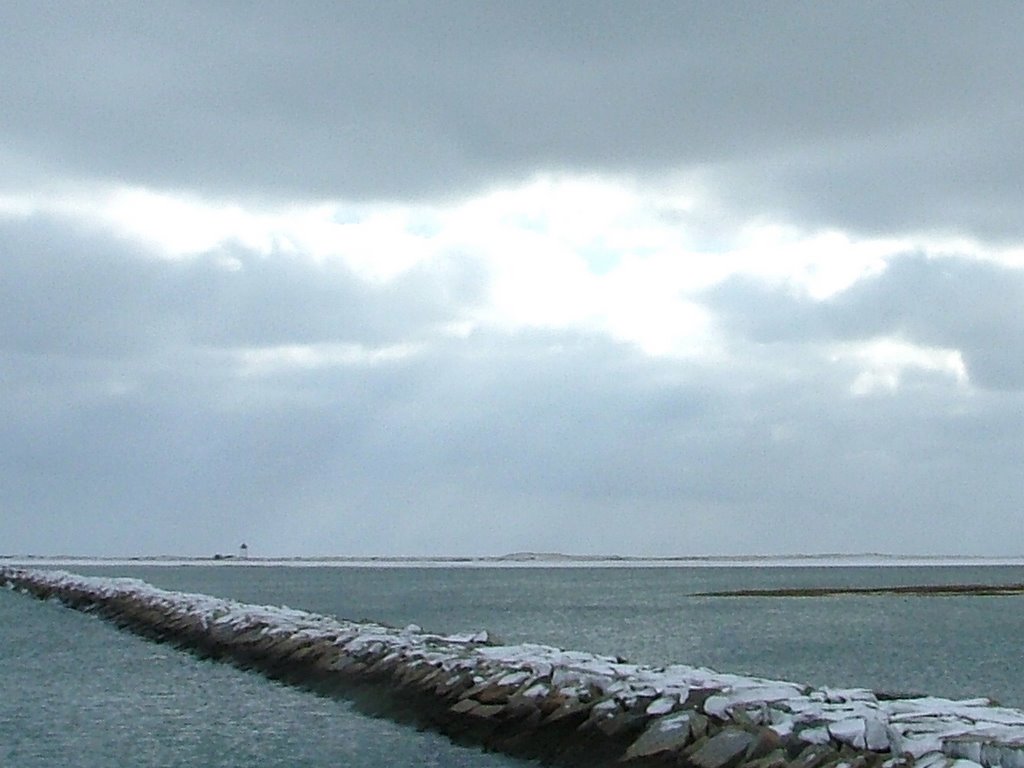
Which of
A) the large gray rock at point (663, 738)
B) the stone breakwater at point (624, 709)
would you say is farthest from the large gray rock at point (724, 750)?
the large gray rock at point (663, 738)

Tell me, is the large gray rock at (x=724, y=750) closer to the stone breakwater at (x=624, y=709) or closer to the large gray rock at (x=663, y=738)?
the stone breakwater at (x=624, y=709)

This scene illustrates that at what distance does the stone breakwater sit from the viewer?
1339 cm

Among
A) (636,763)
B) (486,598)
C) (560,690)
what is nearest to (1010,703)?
(560,690)

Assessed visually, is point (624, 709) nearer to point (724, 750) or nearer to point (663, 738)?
point (663, 738)

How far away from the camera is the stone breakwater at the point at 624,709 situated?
13.4m

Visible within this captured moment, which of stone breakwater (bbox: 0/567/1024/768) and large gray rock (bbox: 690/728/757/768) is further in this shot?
large gray rock (bbox: 690/728/757/768)

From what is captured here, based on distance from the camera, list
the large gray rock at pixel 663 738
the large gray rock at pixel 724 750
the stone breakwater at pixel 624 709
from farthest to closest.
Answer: the large gray rock at pixel 663 738 → the large gray rock at pixel 724 750 → the stone breakwater at pixel 624 709

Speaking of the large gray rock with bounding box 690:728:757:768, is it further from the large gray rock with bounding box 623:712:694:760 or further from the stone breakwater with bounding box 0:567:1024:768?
the large gray rock with bounding box 623:712:694:760

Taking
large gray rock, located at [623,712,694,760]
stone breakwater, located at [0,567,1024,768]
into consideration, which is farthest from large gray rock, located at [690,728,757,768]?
large gray rock, located at [623,712,694,760]

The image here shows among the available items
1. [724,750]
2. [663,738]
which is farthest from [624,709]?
[724,750]

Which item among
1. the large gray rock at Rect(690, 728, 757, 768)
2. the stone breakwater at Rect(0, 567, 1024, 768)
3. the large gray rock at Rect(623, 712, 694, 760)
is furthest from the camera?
the large gray rock at Rect(623, 712, 694, 760)

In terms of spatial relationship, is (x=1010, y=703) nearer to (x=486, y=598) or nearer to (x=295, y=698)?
(x=295, y=698)

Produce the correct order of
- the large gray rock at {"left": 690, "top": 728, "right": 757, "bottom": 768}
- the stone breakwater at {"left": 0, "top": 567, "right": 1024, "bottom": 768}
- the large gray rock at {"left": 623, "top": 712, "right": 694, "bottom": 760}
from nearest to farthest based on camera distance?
the stone breakwater at {"left": 0, "top": 567, "right": 1024, "bottom": 768}
the large gray rock at {"left": 690, "top": 728, "right": 757, "bottom": 768}
the large gray rock at {"left": 623, "top": 712, "right": 694, "bottom": 760}

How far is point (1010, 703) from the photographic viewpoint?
908 inches
